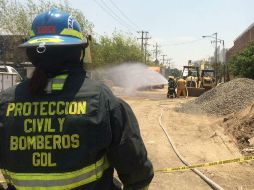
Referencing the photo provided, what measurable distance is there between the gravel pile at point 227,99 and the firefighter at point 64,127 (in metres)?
19.2

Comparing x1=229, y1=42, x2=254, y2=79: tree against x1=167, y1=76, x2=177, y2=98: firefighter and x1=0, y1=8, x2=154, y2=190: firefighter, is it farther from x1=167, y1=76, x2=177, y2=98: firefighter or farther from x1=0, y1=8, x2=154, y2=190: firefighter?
x1=0, y1=8, x2=154, y2=190: firefighter

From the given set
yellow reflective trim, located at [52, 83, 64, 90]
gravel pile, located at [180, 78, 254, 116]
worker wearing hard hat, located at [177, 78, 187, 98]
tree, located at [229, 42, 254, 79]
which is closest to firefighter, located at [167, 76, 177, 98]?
worker wearing hard hat, located at [177, 78, 187, 98]

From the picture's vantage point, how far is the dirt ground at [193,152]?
808 centimetres

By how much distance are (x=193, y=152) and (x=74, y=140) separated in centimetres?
934

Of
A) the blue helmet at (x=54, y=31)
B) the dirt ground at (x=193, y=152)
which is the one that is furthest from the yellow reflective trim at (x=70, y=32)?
the dirt ground at (x=193, y=152)

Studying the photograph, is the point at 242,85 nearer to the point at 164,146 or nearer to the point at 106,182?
the point at 164,146

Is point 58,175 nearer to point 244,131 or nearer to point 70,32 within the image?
point 70,32

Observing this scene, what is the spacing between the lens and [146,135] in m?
14.2

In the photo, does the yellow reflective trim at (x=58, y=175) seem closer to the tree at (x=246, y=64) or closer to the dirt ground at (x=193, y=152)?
the dirt ground at (x=193, y=152)

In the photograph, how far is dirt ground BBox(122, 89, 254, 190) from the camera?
8.09 metres

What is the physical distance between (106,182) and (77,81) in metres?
0.53

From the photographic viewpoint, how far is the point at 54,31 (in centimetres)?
243

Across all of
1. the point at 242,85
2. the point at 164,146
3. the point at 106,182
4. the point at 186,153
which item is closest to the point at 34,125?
the point at 106,182

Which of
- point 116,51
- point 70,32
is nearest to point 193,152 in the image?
point 70,32
